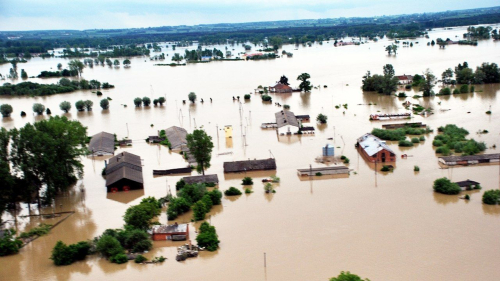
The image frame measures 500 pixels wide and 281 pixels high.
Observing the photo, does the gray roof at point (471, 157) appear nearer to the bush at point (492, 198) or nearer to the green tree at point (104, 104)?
the bush at point (492, 198)

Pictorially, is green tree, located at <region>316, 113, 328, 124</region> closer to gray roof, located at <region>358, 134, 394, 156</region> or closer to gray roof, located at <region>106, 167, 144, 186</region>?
gray roof, located at <region>358, 134, 394, 156</region>

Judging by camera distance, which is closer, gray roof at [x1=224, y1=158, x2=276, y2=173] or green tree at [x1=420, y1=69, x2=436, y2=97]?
gray roof at [x1=224, y1=158, x2=276, y2=173]

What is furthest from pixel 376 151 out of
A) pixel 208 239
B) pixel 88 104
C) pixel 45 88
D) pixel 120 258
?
pixel 45 88

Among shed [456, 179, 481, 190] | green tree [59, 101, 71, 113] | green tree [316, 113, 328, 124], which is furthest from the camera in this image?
green tree [59, 101, 71, 113]

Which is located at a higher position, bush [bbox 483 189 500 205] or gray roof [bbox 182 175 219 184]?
gray roof [bbox 182 175 219 184]

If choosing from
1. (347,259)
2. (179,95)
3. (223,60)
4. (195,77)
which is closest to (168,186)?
(347,259)

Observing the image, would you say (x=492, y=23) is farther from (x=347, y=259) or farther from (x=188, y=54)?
(x=347, y=259)

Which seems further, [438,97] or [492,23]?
[492,23]

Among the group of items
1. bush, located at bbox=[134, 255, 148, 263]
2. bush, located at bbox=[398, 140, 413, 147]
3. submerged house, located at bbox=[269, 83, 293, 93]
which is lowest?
bush, located at bbox=[134, 255, 148, 263]

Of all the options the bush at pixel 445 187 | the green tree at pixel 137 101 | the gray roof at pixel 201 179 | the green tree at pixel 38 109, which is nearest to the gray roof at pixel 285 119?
the gray roof at pixel 201 179

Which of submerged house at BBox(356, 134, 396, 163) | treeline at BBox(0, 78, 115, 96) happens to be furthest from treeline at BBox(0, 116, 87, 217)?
treeline at BBox(0, 78, 115, 96)
